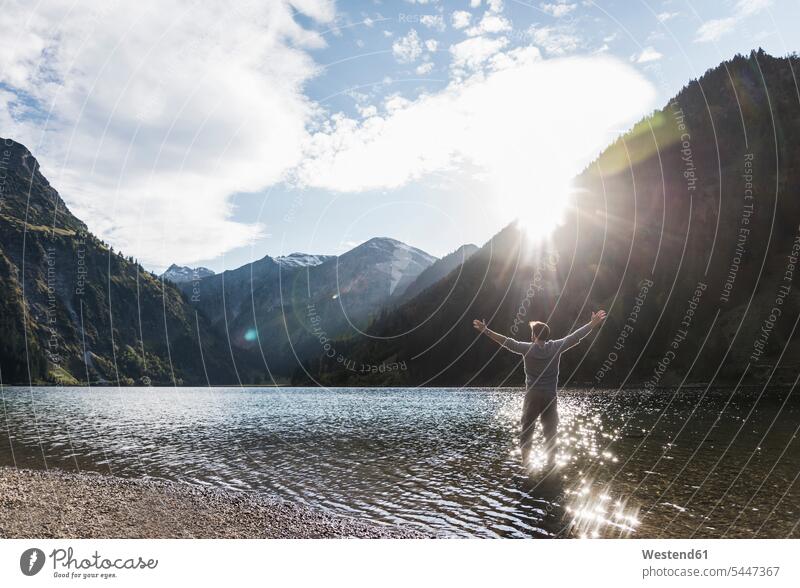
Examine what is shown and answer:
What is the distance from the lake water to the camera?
18.3 meters

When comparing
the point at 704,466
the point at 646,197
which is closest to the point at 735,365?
the point at 646,197

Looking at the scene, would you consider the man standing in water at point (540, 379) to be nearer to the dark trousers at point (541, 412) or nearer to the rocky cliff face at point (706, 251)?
the dark trousers at point (541, 412)

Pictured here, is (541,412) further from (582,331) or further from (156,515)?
(156,515)

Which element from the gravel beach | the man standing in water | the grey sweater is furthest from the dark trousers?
the gravel beach

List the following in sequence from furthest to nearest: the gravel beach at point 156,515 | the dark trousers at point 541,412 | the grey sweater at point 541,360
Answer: the gravel beach at point 156,515
the dark trousers at point 541,412
the grey sweater at point 541,360

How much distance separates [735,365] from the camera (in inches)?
5655

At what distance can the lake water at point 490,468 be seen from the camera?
59.9 feet

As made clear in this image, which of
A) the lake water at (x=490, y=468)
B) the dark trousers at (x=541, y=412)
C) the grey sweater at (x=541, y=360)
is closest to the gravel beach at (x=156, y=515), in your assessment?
the lake water at (x=490, y=468)

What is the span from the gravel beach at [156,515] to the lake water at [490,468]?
1883mm

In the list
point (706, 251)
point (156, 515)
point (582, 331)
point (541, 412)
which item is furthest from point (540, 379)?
point (706, 251)

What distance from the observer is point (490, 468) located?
28.6m

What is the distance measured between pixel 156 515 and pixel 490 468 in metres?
18.1
